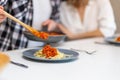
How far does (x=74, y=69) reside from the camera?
3.82ft

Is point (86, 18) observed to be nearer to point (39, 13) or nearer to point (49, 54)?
point (39, 13)

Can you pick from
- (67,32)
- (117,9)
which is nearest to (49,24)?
(67,32)

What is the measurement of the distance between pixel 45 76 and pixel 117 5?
1955 millimetres

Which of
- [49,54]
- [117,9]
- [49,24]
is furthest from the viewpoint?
[117,9]

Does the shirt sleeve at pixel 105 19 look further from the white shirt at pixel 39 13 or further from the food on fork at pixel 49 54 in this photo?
the food on fork at pixel 49 54

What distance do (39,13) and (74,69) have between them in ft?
3.14

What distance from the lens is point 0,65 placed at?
881 millimetres

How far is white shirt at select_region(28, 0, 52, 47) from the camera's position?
200 centimetres

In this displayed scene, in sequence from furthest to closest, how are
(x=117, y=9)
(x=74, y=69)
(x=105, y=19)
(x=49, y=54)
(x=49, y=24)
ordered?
(x=117, y=9) → (x=105, y=19) → (x=49, y=24) → (x=49, y=54) → (x=74, y=69)

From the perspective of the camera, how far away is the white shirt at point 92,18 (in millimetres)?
2303

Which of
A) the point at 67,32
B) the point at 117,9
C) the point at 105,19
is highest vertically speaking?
the point at 117,9

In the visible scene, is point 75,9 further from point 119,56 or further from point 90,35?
point 119,56

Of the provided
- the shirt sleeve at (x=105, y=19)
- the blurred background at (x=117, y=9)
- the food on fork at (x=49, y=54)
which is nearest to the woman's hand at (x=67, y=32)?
the shirt sleeve at (x=105, y=19)

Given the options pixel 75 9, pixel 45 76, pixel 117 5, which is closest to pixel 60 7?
pixel 75 9
